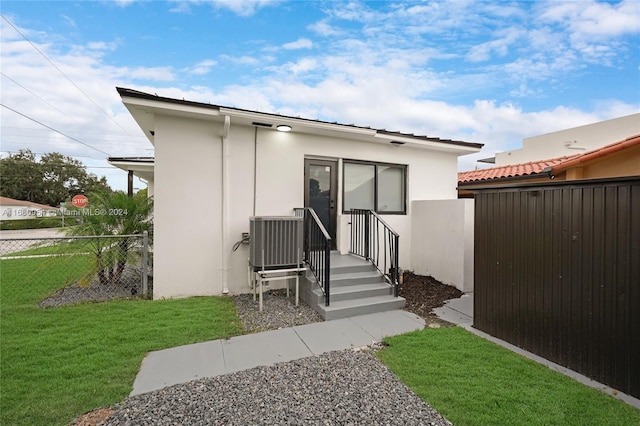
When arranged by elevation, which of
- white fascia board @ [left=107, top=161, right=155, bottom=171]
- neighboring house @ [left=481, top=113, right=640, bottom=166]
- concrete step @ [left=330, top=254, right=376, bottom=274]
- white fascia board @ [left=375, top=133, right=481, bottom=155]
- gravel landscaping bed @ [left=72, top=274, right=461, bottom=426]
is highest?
neighboring house @ [left=481, top=113, right=640, bottom=166]

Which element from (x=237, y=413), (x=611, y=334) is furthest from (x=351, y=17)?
(x=237, y=413)

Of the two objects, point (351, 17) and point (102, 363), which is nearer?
point (102, 363)

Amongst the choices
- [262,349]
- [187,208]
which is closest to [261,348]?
[262,349]

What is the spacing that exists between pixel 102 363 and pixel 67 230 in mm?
3678

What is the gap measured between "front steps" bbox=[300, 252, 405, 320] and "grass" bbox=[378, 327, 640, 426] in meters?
1.02

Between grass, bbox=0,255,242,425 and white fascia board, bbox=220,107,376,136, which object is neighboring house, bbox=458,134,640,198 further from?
grass, bbox=0,255,242,425

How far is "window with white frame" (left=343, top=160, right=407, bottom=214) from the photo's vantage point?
6.34 meters

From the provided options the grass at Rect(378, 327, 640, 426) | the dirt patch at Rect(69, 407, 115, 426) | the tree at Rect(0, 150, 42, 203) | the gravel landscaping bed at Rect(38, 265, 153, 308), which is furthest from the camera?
the tree at Rect(0, 150, 42, 203)

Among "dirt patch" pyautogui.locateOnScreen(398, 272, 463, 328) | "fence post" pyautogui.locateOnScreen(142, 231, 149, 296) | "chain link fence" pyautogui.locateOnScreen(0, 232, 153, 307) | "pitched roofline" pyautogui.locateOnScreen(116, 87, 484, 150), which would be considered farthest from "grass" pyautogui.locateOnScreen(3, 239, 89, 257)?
"dirt patch" pyautogui.locateOnScreen(398, 272, 463, 328)

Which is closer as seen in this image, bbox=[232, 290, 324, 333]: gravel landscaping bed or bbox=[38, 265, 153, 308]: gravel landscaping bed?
bbox=[232, 290, 324, 333]: gravel landscaping bed

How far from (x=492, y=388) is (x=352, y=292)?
7.71 feet

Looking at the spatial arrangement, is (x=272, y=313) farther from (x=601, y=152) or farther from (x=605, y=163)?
(x=605, y=163)

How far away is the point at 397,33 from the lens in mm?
6934

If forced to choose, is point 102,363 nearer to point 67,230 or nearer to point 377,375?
point 377,375
